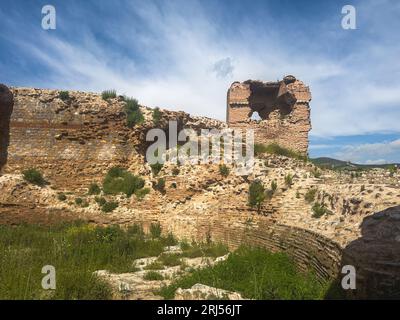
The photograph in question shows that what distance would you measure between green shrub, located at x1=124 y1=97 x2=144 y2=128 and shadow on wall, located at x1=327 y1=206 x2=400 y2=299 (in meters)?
11.5

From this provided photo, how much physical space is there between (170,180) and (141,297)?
7.39 m

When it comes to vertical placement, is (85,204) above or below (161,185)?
below

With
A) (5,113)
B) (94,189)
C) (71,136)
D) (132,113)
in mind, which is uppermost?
(132,113)

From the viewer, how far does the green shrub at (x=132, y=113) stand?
15836 millimetres

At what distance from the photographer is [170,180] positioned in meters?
13.6

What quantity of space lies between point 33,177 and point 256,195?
30.3ft

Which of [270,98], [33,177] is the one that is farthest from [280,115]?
[33,177]

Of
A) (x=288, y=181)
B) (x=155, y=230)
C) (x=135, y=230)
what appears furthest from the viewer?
(x=155, y=230)

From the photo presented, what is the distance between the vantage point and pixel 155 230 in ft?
41.4

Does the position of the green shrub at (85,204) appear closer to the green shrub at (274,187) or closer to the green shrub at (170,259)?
the green shrub at (170,259)

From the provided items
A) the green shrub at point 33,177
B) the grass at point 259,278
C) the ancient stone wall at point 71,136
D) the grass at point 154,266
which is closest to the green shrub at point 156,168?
the ancient stone wall at point 71,136

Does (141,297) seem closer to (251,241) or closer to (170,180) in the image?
(251,241)

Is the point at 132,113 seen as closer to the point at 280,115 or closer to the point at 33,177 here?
the point at 33,177

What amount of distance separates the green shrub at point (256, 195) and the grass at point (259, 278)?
8.02 feet
